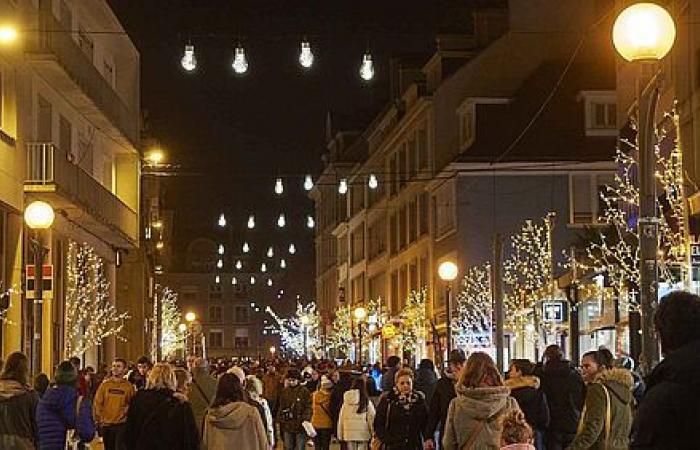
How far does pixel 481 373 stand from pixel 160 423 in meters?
3.15

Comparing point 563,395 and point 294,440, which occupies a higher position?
point 563,395

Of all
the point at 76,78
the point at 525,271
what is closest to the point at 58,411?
the point at 76,78

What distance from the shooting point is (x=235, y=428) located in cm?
1352

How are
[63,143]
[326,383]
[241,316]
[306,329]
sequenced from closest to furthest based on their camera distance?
[326,383]
[63,143]
[306,329]
[241,316]

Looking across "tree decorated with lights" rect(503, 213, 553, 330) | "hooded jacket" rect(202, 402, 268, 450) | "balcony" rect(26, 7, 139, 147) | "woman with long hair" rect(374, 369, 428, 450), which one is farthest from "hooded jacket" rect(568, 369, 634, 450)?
"tree decorated with lights" rect(503, 213, 553, 330)

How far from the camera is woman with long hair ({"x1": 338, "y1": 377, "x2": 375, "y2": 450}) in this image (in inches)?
834

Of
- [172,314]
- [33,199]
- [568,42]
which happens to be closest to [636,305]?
[33,199]

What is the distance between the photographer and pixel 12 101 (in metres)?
35.2

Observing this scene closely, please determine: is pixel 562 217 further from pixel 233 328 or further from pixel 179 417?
pixel 233 328

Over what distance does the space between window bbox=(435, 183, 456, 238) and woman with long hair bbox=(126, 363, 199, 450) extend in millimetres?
44544

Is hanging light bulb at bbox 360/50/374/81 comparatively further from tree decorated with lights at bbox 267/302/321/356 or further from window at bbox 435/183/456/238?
tree decorated with lights at bbox 267/302/321/356

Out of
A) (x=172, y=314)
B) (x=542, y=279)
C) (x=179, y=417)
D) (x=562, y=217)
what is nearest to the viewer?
(x=179, y=417)

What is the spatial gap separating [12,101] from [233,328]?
469 ft

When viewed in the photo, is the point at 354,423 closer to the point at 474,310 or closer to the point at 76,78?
the point at 76,78
